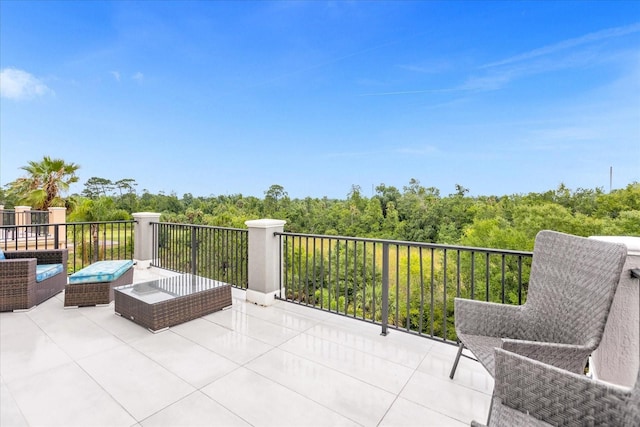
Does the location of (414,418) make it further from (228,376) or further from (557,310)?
(228,376)

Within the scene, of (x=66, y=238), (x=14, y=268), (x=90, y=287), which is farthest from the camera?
(x=66, y=238)

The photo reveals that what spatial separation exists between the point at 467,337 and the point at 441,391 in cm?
43

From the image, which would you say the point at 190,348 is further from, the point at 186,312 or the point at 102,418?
the point at 102,418

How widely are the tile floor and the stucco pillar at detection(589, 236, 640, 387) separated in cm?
73

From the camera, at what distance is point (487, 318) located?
2064 mm

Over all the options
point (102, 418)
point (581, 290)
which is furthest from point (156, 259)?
point (581, 290)

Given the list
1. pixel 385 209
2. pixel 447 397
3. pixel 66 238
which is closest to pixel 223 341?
pixel 447 397

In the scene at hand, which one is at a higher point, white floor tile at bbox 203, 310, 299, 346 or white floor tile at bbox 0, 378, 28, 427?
white floor tile at bbox 0, 378, 28, 427

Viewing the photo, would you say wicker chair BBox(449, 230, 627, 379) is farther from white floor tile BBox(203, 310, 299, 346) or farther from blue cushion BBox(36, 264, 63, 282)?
blue cushion BBox(36, 264, 63, 282)

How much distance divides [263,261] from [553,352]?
3.07 m

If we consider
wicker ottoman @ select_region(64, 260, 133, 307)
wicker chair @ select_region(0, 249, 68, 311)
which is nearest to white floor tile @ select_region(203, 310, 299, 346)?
wicker ottoman @ select_region(64, 260, 133, 307)

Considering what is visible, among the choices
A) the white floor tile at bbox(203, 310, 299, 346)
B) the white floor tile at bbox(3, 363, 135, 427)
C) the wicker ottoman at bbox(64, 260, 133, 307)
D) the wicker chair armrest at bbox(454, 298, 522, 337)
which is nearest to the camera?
the white floor tile at bbox(3, 363, 135, 427)

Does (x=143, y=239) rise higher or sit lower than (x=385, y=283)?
higher

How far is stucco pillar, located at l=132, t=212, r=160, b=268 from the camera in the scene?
19.1ft
